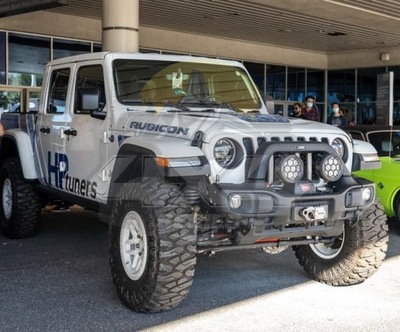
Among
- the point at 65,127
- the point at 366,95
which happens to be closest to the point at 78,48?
the point at 65,127

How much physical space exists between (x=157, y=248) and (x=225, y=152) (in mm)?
880

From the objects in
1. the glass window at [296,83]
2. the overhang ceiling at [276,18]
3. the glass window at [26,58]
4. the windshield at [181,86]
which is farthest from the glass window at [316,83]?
the windshield at [181,86]

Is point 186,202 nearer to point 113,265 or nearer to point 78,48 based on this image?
point 113,265

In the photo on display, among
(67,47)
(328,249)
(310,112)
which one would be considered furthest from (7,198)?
(67,47)

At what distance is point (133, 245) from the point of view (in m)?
4.49

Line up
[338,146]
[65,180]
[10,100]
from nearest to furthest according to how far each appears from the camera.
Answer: [338,146], [65,180], [10,100]

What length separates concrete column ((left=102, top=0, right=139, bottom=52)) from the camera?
10.8 m

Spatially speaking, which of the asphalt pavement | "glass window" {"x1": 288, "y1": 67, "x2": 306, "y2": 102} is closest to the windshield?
the asphalt pavement

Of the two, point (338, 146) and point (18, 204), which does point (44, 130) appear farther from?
point (338, 146)

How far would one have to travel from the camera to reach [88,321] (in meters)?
4.27

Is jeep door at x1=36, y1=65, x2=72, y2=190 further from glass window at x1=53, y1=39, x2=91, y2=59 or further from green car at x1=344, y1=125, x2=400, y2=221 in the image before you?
glass window at x1=53, y1=39, x2=91, y2=59

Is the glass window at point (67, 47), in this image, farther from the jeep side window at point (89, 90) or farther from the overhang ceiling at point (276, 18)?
the jeep side window at point (89, 90)

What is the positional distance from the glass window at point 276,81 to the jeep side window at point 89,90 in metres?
16.3

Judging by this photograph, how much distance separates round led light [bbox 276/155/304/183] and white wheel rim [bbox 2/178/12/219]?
4.17 meters
